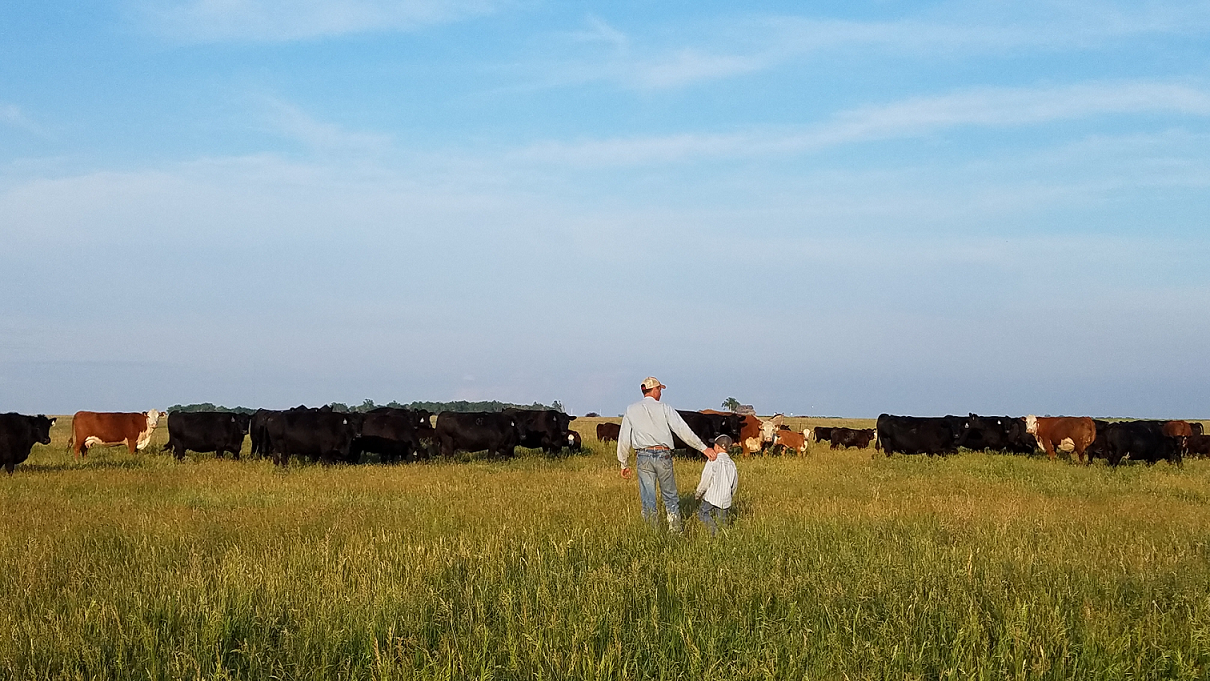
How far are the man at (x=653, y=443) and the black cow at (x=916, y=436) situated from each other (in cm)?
2037

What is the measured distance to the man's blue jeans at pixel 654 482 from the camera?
1144 centimetres

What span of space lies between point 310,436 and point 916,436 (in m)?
18.9

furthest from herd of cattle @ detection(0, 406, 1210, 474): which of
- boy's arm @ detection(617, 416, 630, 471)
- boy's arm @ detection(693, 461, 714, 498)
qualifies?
boy's arm @ detection(693, 461, 714, 498)

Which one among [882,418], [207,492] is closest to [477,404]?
[882,418]

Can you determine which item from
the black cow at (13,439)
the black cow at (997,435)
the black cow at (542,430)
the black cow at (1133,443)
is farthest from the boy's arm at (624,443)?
the black cow at (997,435)

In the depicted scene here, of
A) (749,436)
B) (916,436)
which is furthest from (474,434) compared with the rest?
(916,436)

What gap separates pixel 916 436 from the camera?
3048 centimetres

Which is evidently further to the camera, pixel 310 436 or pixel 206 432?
pixel 206 432

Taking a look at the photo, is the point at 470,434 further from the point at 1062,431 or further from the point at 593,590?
the point at 593,590

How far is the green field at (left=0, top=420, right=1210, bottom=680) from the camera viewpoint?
6148 millimetres

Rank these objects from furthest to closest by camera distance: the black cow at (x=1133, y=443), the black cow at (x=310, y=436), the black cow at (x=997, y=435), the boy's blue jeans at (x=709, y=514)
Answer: the black cow at (x=997, y=435), the black cow at (x=1133, y=443), the black cow at (x=310, y=436), the boy's blue jeans at (x=709, y=514)

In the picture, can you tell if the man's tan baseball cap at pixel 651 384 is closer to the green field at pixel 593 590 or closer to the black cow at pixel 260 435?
the green field at pixel 593 590

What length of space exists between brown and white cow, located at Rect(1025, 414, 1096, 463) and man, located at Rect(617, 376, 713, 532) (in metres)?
18.7

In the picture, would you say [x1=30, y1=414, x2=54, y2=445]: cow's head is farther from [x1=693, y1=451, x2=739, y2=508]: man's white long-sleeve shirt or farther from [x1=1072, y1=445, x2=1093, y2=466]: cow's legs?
[x1=1072, y1=445, x2=1093, y2=466]: cow's legs
